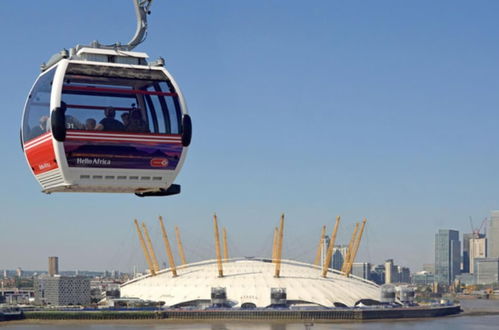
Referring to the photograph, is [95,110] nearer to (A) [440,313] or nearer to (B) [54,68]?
(B) [54,68]

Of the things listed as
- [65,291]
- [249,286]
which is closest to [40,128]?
[249,286]

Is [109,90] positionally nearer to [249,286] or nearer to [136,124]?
[136,124]

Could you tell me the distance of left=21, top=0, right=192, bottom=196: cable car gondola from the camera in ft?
45.4

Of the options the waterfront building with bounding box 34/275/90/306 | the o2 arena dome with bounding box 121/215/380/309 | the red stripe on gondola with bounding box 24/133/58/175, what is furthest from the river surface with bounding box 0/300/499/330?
the red stripe on gondola with bounding box 24/133/58/175

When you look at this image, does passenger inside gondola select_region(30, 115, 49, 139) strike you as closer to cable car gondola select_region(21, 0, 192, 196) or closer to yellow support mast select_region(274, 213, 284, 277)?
cable car gondola select_region(21, 0, 192, 196)

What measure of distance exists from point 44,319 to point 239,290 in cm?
2586

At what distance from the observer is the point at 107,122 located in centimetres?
1422

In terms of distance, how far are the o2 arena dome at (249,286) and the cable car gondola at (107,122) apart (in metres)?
118

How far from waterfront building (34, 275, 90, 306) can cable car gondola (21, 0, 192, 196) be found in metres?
138

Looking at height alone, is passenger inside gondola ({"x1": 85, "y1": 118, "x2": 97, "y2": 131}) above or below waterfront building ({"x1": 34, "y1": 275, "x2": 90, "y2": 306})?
above

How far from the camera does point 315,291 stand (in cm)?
13538

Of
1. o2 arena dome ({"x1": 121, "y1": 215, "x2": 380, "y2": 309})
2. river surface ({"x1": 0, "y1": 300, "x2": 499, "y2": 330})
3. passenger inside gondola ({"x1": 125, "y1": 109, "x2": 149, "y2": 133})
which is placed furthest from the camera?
o2 arena dome ({"x1": 121, "y1": 215, "x2": 380, "y2": 309})

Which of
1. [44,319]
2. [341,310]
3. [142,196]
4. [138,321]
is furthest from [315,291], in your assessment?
[142,196]

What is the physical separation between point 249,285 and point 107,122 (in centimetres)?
12453
